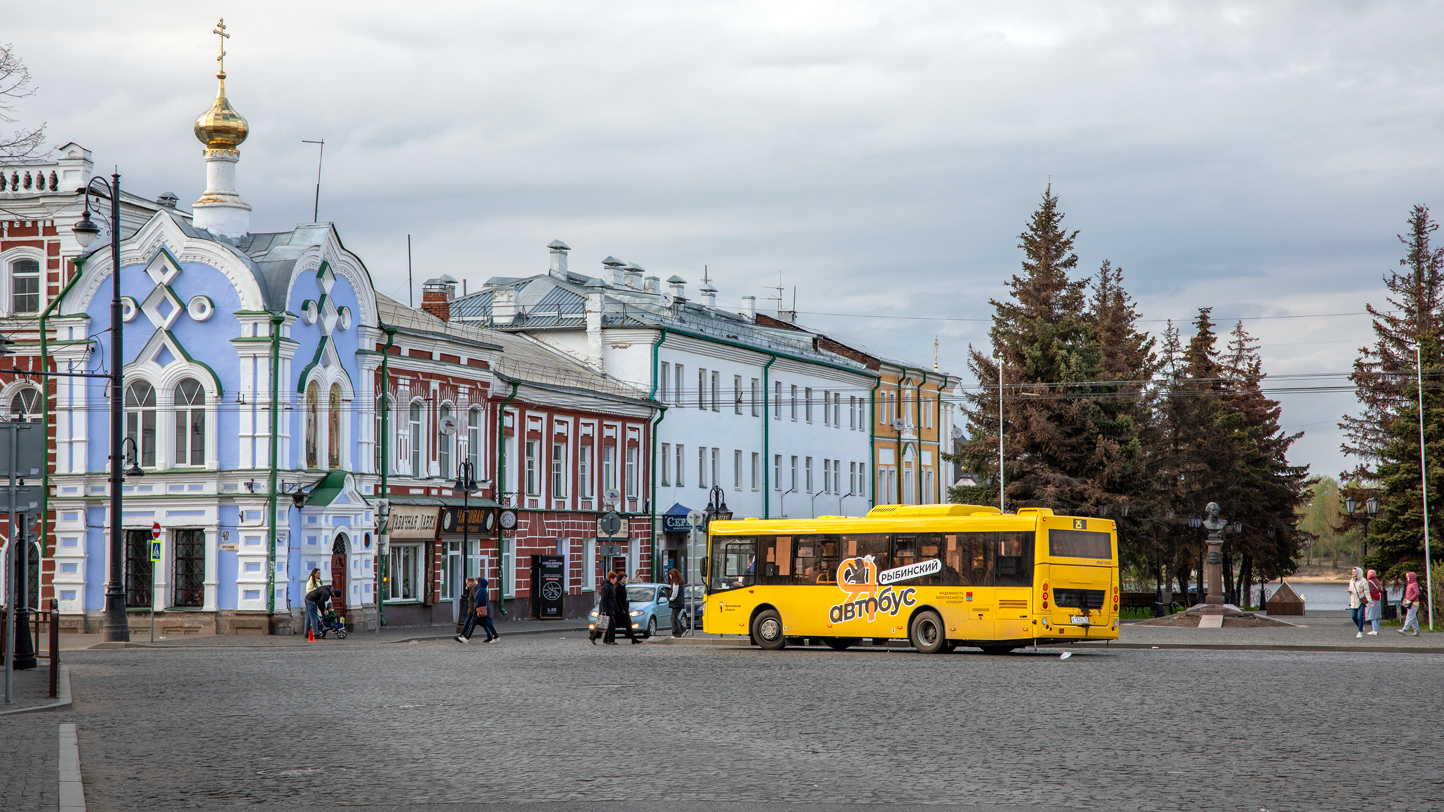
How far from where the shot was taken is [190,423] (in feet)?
132

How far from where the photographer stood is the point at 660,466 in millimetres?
60375

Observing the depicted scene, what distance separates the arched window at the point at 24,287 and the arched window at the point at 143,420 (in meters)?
4.02

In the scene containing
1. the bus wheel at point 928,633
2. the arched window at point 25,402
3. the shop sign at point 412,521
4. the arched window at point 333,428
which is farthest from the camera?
the shop sign at point 412,521

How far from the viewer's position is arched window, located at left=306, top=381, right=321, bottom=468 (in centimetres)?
4094

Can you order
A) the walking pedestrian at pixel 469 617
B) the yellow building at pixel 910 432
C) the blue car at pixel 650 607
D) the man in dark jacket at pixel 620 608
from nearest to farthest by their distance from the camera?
the man in dark jacket at pixel 620 608 < the walking pedestrian at pixel 469 617 < the blue car at pixel 650 607 < the yellow building at pixel 910 432

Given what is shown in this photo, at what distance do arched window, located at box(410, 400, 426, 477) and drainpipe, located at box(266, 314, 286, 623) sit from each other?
660 cm

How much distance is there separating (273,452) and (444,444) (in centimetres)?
854

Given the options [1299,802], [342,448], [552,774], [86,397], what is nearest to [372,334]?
[342,448]

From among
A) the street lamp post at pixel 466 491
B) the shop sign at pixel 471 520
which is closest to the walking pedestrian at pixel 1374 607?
the street lamp post at pixel 466 491

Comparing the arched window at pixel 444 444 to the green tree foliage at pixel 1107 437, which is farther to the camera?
the green tree foliage at pixel 1107 437

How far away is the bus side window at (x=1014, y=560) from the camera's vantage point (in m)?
29.7

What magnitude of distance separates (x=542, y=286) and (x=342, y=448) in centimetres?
2542

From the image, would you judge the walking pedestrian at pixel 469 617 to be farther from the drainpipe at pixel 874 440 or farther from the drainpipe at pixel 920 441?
the drainpipe at pixel 920 441

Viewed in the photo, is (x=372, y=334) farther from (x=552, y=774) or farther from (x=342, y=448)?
(x=552, y=774)
